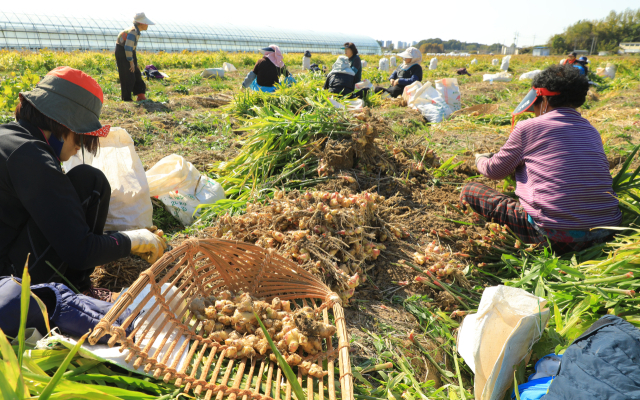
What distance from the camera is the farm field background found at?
1532 mm

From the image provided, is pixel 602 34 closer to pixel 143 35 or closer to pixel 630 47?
pixel 630 47

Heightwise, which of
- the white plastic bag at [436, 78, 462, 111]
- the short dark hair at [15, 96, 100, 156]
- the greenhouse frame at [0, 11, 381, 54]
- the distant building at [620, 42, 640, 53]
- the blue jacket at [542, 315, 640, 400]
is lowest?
the blue jacket at [542, 315, 640, 400]

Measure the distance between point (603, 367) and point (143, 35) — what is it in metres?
25.1

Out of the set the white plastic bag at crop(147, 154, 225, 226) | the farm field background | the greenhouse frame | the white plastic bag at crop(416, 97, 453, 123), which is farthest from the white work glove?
the greenhouse frame

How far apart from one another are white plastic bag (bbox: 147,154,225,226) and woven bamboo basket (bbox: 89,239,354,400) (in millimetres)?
927

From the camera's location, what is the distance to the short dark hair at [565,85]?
2.10 metres

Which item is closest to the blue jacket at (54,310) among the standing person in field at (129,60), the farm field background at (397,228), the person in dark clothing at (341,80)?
the farm field background at (397,228)

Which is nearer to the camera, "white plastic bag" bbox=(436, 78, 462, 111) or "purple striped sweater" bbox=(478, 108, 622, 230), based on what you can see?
"purple striped sweater" bbox=(478, 108, 622, 230)

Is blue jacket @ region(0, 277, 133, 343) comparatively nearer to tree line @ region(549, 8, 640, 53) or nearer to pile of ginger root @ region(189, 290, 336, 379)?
pile of ginger root @ region(189, 290, 336, 379)

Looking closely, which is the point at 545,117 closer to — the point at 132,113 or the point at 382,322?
the point at 382,322

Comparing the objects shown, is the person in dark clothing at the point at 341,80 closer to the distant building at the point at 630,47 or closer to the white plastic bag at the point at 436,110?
the white plastic bag at the point at 436,110

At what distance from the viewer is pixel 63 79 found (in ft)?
4.80

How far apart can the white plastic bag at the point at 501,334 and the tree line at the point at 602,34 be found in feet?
172

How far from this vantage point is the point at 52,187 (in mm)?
1352
